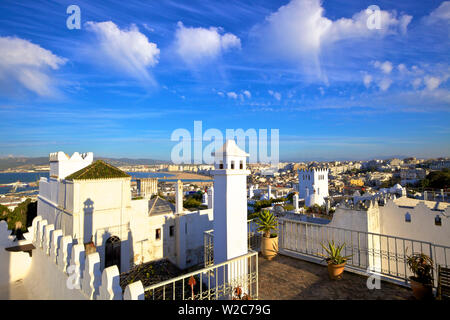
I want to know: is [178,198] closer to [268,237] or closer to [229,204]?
[268,237]

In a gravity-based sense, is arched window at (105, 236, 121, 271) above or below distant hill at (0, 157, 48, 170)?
below

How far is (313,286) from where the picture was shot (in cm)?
435

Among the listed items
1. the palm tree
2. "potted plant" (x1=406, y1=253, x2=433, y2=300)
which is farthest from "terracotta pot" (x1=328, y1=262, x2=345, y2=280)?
the palm tree

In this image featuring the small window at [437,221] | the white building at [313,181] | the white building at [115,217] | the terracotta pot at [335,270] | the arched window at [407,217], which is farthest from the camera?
the white building at [313,181]

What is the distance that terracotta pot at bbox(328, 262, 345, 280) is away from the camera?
4.48m

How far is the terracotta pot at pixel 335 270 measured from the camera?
4477 millimetres

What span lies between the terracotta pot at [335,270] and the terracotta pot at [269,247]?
145 cm

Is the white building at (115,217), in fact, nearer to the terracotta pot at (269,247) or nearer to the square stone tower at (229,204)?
the terracotta pot at (269,247)

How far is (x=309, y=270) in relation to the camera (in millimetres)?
4961

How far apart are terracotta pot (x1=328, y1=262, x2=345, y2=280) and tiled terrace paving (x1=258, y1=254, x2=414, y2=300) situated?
85mm

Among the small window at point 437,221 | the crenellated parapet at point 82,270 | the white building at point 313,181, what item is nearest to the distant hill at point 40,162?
the crenellated parapet at point 82,270

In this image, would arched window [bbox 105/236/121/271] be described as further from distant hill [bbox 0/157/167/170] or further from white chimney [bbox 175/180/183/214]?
distant hill [bbox 0/157/167/170]
